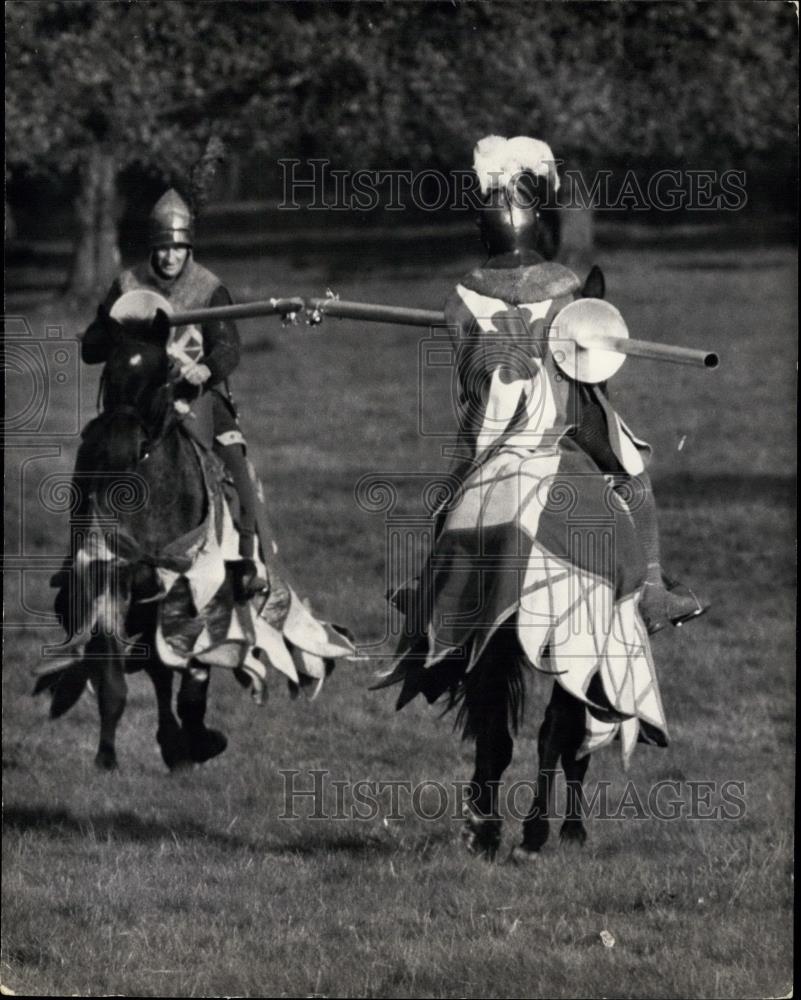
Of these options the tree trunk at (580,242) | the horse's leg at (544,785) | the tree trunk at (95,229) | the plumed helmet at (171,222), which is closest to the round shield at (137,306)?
the plumed helmet at (171,222)

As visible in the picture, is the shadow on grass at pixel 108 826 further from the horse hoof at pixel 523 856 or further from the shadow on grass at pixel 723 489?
the shadow on grass at pixel 723 489

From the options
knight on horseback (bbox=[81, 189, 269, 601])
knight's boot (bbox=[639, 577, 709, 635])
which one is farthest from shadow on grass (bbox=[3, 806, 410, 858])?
knight's boot (bbox=[639, 577, 709, 635])

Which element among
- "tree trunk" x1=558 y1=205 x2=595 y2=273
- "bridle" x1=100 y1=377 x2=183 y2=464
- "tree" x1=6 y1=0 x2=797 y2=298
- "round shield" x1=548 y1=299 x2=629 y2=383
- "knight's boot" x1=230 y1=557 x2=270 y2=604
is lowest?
"knight's boot" x1=230 y1=557 x2=270 y2=604

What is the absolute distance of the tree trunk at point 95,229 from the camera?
43.8 feet

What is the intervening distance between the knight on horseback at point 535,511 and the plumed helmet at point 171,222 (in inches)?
70.6

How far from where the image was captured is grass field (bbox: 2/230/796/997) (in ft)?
23.0

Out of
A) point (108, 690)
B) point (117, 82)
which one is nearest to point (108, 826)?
point (108, 690)

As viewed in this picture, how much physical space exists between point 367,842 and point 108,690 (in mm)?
1661

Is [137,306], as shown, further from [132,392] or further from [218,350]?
[218,350]

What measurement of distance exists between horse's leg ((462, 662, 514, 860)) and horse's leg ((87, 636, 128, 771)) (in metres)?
2.05

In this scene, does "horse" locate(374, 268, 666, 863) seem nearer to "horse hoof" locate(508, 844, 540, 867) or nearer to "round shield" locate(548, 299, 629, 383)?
"round shield" locate(548, 299, 629, 383)

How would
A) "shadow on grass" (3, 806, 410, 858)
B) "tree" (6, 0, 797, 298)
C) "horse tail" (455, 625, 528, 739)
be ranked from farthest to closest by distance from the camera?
"tree" (6, 0, 797, 298)
"shadow on grass" (3, 806, 410, 858)
"horse tail" (455, 625, 528, 739)

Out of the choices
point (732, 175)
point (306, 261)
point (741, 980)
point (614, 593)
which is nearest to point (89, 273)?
point (306, 261)

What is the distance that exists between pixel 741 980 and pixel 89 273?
335 inches
